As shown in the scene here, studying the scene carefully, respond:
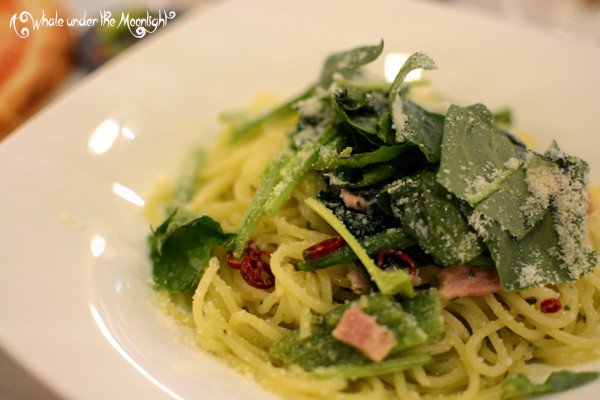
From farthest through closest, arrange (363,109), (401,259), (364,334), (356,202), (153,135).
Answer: (153,135) → (363,109) → (356,202) → (401,259) → (364,334)

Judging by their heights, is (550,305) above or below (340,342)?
above

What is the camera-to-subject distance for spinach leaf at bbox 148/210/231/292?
2982 mm

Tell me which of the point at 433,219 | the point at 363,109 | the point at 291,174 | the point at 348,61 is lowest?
the point at 291,174

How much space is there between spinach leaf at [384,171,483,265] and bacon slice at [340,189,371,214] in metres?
0.13

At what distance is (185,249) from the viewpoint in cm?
304

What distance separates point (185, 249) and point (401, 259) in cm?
110

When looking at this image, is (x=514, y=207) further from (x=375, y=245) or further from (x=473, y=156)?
(x=375, y=245)

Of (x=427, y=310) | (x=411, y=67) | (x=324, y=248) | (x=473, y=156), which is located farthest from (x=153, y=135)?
(x=427, y=310)

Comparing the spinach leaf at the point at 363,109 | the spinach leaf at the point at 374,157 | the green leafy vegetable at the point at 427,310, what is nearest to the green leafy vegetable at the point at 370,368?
the green leafy vegetable at the point at 427,310

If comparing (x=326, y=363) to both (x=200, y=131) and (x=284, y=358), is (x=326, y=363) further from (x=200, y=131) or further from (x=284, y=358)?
(x=200, y=131)

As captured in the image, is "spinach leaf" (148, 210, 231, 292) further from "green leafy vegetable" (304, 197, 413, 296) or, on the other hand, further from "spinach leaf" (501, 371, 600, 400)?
"spinach leaf" (501, 371, 600, 400)

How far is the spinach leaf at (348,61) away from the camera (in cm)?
340

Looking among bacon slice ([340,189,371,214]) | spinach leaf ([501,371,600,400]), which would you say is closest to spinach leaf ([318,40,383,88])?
bacon slice ([340,189,371,214])

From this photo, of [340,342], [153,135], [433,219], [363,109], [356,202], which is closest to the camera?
[340,342]
